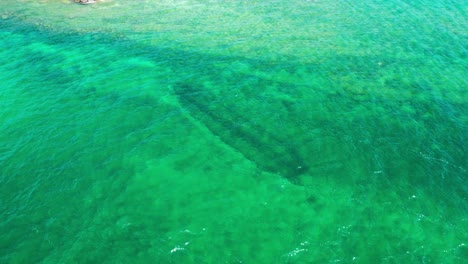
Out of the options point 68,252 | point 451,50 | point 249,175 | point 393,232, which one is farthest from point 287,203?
point 451,50

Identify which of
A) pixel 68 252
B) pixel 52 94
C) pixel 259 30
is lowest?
pixel 68 252

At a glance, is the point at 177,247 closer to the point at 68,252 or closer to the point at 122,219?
the point at 122,219

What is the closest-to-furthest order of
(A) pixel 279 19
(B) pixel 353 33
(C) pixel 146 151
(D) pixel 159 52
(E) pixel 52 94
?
(C) pixel 146 151 → (E) pixel 52 94 → (D) pixel 159 52 → (B) pixel 353 33 → (A) pixel 279 19

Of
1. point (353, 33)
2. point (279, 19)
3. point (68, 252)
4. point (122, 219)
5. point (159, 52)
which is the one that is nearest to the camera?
point (68, 252)

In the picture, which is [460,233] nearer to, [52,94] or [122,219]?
[122,219]

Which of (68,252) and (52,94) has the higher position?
(52,94)

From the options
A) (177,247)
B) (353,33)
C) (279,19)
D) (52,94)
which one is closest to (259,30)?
(279,19)

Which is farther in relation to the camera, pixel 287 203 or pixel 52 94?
pixel 52 94
